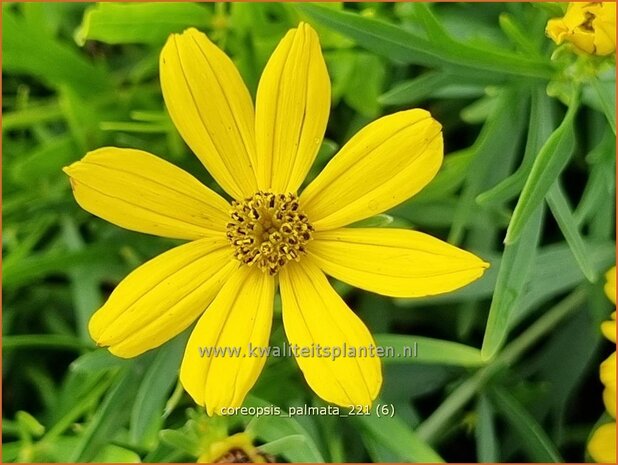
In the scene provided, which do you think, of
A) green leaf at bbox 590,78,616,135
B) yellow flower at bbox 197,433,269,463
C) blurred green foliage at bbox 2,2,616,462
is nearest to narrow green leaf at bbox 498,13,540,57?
blurred green foliage at bbox 2,2,616,462

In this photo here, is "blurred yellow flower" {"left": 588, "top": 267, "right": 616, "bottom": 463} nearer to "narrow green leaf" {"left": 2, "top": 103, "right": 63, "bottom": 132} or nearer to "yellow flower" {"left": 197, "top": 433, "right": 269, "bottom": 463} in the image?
"yellow flower" {"left": 197, "top": 433, "right": 269, "bottom": 463}

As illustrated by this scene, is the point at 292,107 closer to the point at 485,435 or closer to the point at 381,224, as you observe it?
the point at 381,224

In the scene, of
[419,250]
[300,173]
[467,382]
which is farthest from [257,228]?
[467,382]

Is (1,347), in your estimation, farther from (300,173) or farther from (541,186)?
(541,186)

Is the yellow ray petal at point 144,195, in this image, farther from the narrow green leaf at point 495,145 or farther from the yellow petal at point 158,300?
the narrow green leaf at point 495,145

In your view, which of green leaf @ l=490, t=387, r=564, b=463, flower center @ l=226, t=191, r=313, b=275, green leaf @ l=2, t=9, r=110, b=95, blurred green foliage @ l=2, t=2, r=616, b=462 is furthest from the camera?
green leaf @ l=2, t=9, r=110, b=95

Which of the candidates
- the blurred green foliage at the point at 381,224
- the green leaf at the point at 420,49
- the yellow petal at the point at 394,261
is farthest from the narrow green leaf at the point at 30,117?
the yellow petal at the point at 394,261
